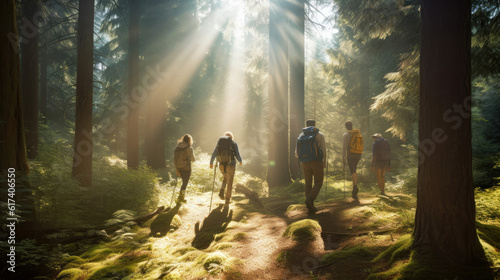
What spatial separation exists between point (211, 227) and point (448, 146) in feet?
17.1

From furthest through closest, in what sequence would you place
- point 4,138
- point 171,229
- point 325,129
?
point 325,129
point 171,229
point 4,138

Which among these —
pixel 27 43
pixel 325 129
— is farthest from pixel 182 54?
pixel 325 129

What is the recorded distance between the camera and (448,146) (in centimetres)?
328

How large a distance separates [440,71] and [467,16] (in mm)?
771

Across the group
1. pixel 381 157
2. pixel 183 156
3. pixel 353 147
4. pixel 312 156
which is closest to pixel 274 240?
pixel 312 156

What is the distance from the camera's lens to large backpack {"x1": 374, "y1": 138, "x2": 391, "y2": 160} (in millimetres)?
8281

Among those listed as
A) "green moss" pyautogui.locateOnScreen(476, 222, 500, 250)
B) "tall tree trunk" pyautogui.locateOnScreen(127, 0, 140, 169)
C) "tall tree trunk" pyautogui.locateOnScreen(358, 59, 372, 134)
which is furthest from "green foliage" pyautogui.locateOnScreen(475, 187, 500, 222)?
"tall tree trunk" pyautogui.locateOnScreen(358, 59, 372, 134)

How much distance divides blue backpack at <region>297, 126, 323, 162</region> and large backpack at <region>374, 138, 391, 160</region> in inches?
116

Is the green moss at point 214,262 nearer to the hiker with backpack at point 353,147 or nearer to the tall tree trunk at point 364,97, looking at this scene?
the hiker with backpack at point 353,147

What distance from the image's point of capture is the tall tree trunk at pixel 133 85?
12.2 m

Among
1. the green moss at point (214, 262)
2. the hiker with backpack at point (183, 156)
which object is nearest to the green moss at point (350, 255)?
the green moss at point (214, 262)

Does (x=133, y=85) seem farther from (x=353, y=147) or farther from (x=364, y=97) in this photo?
(x=364, y=97)

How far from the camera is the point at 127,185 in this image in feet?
26.0

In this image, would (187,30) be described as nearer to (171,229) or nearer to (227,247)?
(171,229)
